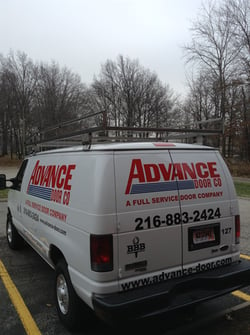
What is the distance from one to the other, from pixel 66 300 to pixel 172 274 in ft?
4.04

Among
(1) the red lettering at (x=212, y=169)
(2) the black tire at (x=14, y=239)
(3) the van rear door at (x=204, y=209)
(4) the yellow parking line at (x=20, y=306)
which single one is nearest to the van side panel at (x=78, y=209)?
(4) the yellow parking line at (x=20, y=306)

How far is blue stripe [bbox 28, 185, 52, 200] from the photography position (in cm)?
394

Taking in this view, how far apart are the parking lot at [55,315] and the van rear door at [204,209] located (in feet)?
2.26

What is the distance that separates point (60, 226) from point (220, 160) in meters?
2.04

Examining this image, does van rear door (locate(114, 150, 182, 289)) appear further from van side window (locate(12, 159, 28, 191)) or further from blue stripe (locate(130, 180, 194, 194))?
van side window (locate(12, 159, 28, 191))

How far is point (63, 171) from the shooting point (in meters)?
3.60

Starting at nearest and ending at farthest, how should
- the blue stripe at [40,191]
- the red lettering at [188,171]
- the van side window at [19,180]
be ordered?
the red lettering at [188,171], the blue stripe at [40,191], the van side window at [19,180]

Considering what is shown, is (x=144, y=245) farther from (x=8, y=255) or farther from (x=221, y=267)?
(x=8, y=255)

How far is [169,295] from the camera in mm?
2865

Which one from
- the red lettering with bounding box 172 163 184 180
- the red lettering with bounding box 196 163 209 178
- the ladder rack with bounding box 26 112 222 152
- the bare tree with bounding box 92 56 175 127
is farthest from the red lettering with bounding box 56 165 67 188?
the bare tree with bounding box 92 56 175 127

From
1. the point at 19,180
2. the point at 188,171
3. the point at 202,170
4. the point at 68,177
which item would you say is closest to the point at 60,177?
the point at 68,177

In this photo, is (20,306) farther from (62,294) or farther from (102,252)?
(102,252)

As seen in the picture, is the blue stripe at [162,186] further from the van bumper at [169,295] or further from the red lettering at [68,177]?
the van bumper at [169,295]

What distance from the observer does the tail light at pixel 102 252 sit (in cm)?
279
